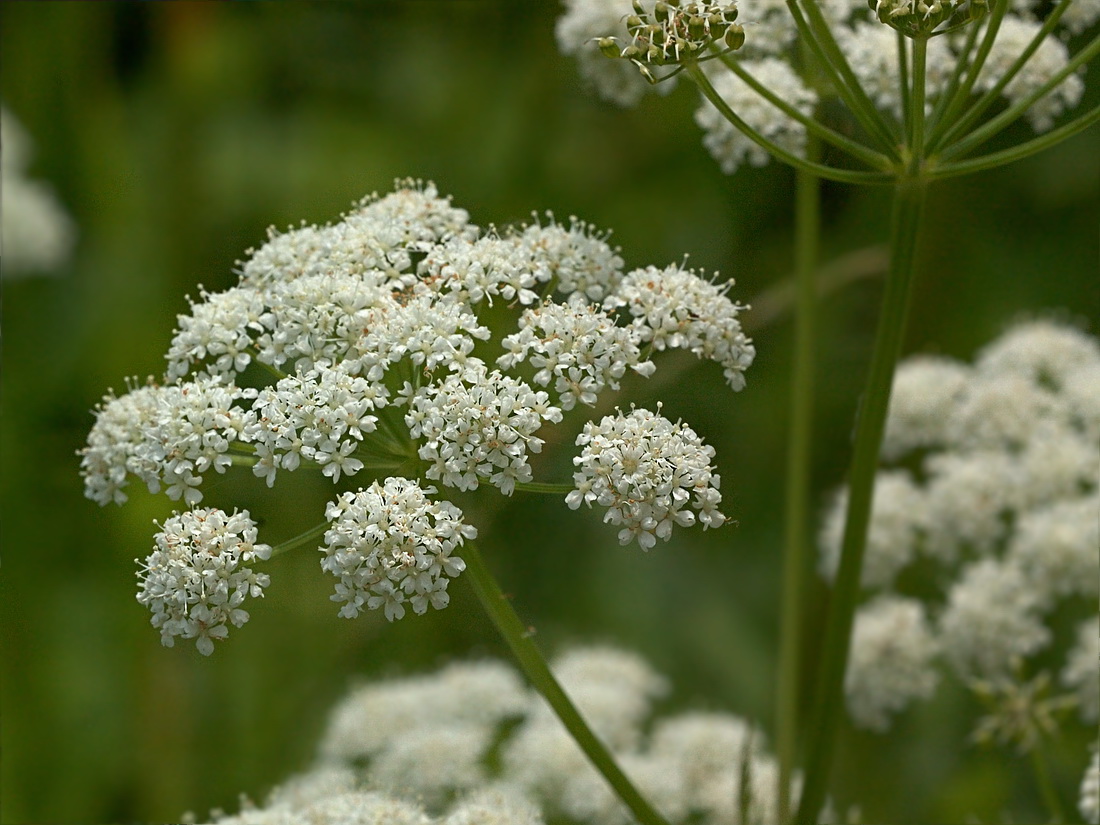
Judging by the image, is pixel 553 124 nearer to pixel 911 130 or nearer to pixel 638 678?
pixel 638 678

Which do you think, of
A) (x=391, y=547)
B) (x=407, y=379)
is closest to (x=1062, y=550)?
(x=407, y=379)

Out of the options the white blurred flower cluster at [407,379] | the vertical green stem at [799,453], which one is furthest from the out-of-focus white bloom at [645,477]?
the vertical green stem at [799,453]

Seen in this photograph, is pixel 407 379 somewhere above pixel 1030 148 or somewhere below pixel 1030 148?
above

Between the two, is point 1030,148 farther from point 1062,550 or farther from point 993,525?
point 993,525

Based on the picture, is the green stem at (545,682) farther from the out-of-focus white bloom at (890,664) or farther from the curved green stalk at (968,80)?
the out-of-focus white bloom at (890,664)

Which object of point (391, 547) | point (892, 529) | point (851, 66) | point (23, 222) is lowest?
point (391, 547)

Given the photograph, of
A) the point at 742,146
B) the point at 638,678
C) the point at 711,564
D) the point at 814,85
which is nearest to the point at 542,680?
the point at 742,146
